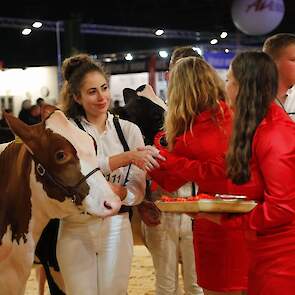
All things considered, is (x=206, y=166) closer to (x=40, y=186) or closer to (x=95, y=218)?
(x=95, y=218)

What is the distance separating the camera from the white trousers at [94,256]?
2.55m

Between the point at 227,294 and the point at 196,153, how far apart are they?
0.59m

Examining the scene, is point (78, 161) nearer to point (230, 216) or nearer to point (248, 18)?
point (230, 216)

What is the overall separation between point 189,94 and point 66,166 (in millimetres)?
646

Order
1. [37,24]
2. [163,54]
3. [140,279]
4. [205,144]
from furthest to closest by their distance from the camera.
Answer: [163,54] < [37,24] < [140,279] < [205,144]

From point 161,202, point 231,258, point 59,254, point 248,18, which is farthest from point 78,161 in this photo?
point 248,18

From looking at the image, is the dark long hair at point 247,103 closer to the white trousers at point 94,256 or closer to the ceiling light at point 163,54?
the white trousers at point 94,256

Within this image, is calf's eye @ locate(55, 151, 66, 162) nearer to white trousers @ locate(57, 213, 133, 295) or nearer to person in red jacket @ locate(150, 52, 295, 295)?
white trousers @ locate(57, 213, 133, 295)

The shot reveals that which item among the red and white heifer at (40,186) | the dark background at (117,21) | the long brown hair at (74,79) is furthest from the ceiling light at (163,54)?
the red and white heifer at (40,186)

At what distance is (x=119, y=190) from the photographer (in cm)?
248

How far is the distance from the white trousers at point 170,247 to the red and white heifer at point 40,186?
1.00m

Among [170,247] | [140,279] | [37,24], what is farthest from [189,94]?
[37,24]

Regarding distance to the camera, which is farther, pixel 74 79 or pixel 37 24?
pixel 37 24

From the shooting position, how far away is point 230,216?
6.84 feet
